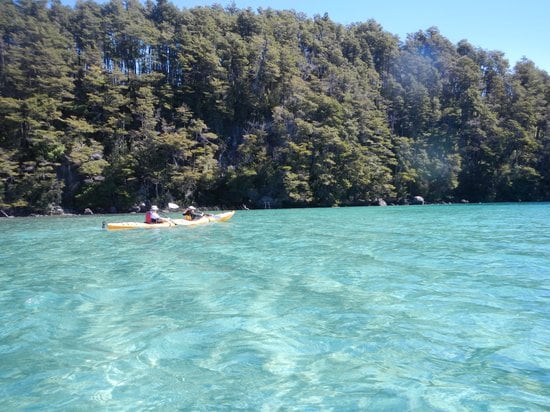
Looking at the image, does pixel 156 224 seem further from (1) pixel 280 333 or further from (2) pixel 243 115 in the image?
(2) pixel 243 115

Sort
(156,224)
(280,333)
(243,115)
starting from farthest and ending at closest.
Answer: (243,115) < (156,224) < (280,333)

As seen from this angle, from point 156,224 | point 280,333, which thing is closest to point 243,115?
point 156,224

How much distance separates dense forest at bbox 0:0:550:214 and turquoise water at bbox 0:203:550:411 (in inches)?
1093

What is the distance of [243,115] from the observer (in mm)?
46625

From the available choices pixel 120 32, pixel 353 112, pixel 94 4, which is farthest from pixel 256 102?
pixel 94 4

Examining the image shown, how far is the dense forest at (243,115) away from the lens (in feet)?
117

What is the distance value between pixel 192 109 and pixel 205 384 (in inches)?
1740

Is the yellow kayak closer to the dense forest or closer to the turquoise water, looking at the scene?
the turquoise water

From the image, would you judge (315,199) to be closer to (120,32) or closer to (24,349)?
(120,32)

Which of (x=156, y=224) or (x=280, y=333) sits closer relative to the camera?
(x=280, y=333)

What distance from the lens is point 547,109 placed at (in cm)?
5038

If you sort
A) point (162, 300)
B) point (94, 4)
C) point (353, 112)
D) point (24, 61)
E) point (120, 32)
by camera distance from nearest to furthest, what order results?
point (162, 300) < point (24, 61) < point (353, 112) < point (120, 32) < point (94, 4)

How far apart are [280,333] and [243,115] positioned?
43637 millimetres

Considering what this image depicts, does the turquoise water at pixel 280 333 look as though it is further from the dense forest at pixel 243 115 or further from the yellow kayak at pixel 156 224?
the dense forest at pixel 243 115
